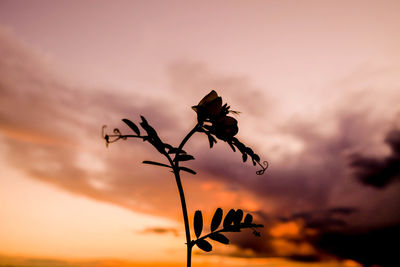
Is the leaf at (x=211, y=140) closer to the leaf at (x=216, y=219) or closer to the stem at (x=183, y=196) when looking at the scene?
the stem at (x=183, y=196)

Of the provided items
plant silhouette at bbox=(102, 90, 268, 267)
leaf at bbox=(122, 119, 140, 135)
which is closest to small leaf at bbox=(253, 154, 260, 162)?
plant silhouette at bbox=(102, 90, 268, 267)

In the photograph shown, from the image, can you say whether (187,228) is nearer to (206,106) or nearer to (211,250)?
(211,250)

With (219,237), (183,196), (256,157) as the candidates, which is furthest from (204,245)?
(256,157)

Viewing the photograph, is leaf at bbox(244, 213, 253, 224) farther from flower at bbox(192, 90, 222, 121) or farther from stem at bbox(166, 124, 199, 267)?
flower at bbox(192, 90, 222, 121)

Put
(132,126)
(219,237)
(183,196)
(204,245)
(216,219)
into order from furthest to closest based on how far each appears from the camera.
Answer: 1. (216,219)
2. (219,237)
3. (204,245)
4. (132,126)
5. (183,196)

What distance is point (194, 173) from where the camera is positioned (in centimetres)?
273

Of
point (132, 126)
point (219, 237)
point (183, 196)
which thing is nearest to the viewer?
point (183, 196)

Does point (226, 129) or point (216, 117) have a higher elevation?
point (216, 117)

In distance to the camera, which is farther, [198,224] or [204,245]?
[198,224]

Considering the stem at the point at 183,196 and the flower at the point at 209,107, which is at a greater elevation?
the flower at the point at 209,107

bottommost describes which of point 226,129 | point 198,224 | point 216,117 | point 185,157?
point 198,224

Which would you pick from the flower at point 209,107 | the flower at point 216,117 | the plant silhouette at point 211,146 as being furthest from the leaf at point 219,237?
the flower at point 209,107

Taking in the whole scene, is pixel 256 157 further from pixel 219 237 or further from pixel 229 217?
pixel 219 237

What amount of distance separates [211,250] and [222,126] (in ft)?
3.30
